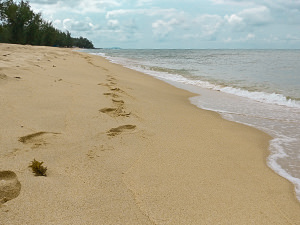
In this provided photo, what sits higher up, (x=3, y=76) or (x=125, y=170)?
(x=3, y=76)

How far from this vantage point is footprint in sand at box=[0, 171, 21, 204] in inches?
63.4

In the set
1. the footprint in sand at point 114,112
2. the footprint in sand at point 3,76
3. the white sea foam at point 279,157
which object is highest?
the footprint in sand at point 3,76

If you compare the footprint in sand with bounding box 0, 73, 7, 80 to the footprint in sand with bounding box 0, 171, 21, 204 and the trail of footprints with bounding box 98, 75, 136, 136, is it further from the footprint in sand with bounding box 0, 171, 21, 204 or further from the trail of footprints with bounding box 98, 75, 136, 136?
the footprint in sand with bounding box 0, 171, 21, 204

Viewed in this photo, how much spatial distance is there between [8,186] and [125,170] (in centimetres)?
92

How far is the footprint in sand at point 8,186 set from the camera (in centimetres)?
161

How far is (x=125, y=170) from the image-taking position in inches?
87.0

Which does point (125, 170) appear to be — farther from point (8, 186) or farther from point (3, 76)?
point (3, 76)

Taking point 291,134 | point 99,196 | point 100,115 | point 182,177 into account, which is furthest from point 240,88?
point 99,196

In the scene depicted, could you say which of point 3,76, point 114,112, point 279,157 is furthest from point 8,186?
point 3,76

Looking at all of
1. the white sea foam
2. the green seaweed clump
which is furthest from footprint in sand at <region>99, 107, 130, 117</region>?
the white sea foam

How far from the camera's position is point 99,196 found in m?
1.77

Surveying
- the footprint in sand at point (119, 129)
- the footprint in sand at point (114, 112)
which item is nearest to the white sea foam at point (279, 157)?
the footprint in sand at point (119, 129)

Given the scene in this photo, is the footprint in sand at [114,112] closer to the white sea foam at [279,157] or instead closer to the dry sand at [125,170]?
the dry sand at [125,170]

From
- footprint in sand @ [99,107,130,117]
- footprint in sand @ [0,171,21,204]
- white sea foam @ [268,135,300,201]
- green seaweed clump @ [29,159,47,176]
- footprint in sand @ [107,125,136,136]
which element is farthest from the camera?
footprint in sand @ [99,107,130,117]
